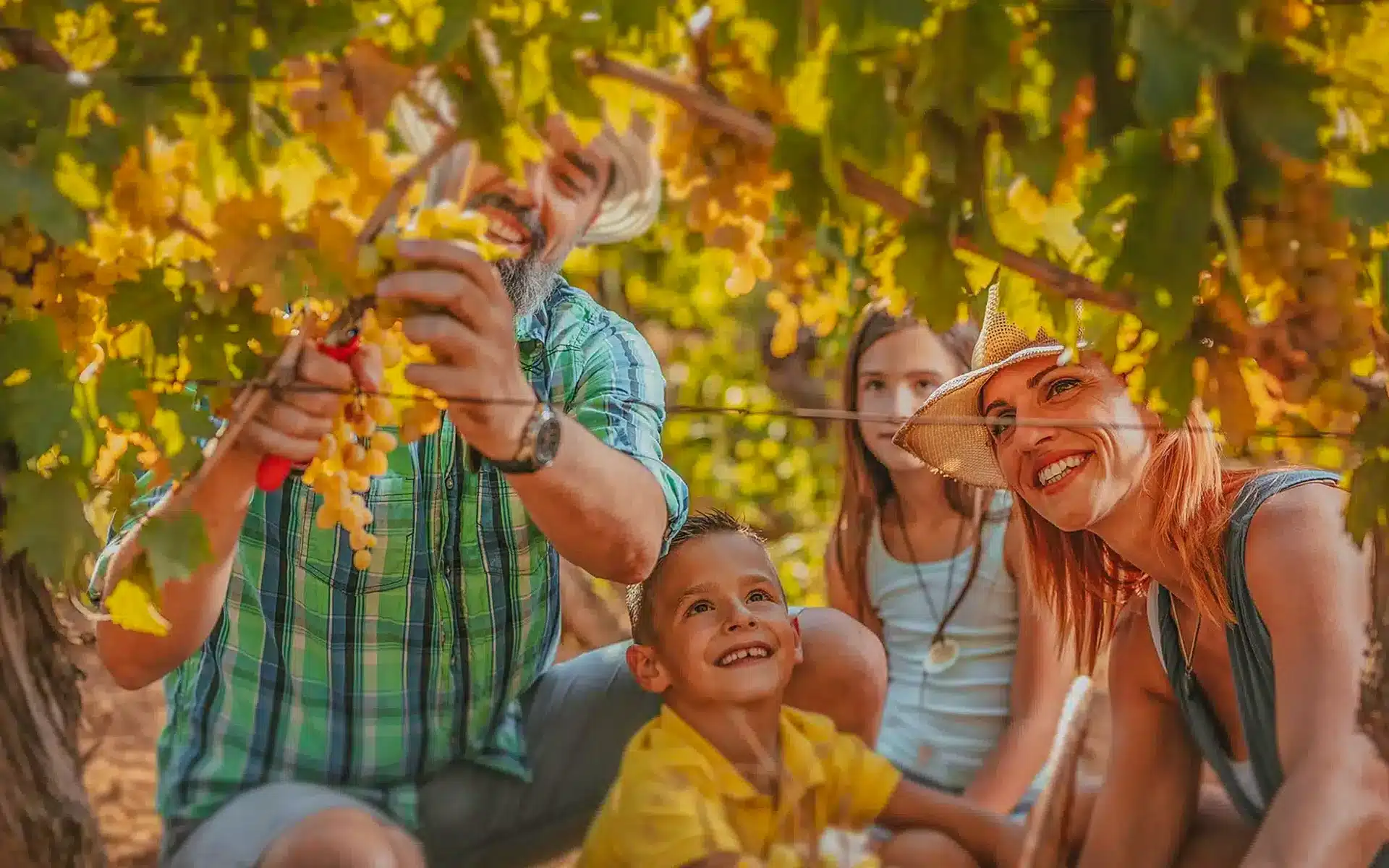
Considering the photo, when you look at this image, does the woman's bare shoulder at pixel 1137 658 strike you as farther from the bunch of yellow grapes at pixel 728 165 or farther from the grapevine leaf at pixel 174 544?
the grapevine leaf at pixel 174 544

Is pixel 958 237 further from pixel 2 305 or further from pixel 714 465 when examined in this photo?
pixel 714 465

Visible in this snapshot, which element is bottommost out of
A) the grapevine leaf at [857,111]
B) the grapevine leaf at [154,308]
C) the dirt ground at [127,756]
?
the dirt ground at [127,756]

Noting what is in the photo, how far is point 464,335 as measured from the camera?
1.53m

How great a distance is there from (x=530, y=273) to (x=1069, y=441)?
78cm

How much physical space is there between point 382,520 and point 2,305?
776 millimetres

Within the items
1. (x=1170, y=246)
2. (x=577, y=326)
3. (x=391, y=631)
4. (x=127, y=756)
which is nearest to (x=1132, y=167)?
(x=1170, y=246)

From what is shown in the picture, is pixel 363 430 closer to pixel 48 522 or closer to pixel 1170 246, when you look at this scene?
pixel 48 522

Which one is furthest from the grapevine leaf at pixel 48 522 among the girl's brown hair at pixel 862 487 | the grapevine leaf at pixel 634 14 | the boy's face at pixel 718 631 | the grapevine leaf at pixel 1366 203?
the girl's brown hair at pixel 862 487

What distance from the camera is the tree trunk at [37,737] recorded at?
1.82 metres

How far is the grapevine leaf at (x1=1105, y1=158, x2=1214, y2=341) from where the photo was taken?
4.16 feet

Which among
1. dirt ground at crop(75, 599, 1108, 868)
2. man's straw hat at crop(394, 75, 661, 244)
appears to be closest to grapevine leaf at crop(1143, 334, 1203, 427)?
man's straw hat at crop(394, 75, 661, 244)

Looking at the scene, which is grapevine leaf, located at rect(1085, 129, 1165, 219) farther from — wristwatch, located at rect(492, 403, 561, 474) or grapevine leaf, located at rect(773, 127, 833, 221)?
wristwatch, located at rect(492, 403, 561, 474)

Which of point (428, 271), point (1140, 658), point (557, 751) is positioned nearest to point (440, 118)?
point (428, 271)

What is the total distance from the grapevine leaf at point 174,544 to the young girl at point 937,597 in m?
1.46
